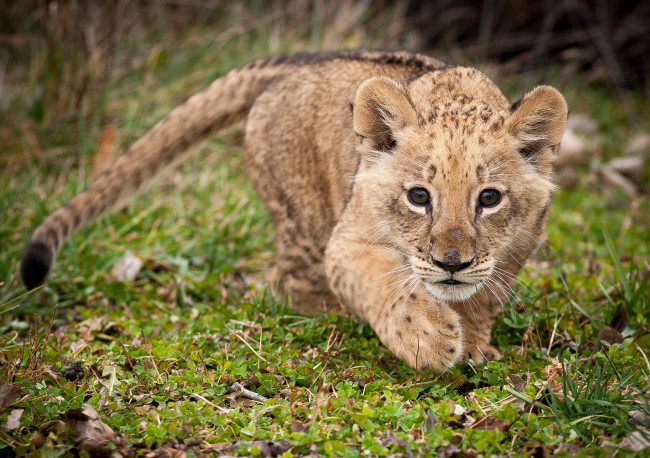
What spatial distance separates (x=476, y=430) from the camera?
340 centimetres

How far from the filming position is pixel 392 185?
4.33 meters

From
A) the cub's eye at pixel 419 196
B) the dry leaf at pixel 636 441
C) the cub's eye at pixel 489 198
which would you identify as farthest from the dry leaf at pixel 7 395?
the dry leaf at pixel 636 441

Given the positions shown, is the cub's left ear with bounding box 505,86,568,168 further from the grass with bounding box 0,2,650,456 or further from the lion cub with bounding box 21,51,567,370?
the grass with bounding box 0,2,650,456

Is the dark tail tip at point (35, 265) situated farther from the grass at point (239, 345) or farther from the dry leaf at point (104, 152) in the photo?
the dry leaf at point (104, 152)

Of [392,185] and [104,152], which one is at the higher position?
[392,185]

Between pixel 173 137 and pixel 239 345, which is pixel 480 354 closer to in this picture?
pixel 239 345

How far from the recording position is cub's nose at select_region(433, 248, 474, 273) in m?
3.84

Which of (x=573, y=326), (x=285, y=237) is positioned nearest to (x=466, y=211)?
(x=573, y=326)

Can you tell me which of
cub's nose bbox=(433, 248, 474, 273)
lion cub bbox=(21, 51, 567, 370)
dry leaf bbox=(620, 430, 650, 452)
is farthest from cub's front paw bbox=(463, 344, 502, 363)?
dry leaf bbox=(620, 430, 650, 452)

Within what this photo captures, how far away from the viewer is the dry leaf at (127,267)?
19.3 feet

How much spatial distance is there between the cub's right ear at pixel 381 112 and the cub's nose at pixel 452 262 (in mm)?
886

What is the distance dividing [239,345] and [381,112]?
5.53 feet

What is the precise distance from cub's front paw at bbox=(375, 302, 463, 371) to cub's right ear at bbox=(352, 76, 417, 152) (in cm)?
101

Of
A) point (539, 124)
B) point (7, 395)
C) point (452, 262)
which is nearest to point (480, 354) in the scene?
point (452, 262)
